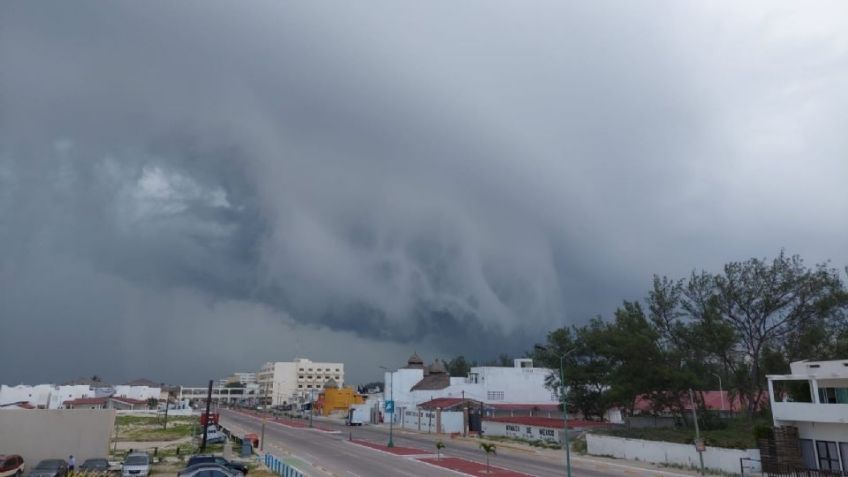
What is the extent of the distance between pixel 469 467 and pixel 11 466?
31.0 metres

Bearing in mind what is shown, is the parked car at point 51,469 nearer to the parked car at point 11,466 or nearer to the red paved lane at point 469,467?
the parked car at point 11,466

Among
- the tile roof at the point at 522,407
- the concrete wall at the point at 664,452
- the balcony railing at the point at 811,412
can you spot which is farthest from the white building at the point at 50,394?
the balcony railing at the point at 811,412

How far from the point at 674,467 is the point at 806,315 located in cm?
2438

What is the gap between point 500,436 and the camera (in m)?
75.5

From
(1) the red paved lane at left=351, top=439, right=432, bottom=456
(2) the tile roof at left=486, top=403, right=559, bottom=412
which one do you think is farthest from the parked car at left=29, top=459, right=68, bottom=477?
(2) the tile roof at left=486, top=403, right=559, bottom=412

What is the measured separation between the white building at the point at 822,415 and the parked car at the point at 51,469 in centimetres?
4897

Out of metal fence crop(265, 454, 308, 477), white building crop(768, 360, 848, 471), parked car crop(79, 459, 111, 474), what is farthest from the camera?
white building crop(768, 360, 848, 471)

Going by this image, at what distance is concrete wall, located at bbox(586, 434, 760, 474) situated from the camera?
1612 inches

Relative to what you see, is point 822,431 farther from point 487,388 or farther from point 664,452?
point 487,388

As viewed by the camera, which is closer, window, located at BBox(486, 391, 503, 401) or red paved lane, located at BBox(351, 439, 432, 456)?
red paved lane, located at BBox(351, 439, 432, 456)

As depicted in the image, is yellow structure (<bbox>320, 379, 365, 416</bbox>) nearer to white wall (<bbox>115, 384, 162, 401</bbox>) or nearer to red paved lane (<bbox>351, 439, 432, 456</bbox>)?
white wall (<bbox>115, 384, 162, 401</bbox>)

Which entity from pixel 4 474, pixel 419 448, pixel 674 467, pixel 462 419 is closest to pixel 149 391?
pixel 462 419

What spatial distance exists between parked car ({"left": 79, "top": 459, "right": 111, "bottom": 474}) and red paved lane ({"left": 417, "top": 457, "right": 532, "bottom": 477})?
23936 millimetres

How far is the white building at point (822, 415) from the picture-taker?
3753 cm
